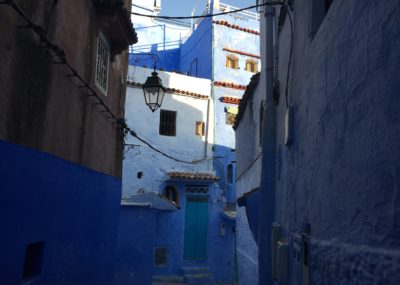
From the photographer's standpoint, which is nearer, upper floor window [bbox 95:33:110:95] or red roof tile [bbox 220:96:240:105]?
upper floor window [bbox 95:33:110:95]

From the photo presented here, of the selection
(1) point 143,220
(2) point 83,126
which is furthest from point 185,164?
(2) point 83,126

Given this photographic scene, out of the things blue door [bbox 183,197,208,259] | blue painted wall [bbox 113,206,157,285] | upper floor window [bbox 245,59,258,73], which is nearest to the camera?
blue painted wall [bbox 113,206,157,285]

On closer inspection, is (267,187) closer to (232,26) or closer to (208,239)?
(208,239)

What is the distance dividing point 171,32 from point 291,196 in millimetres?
25097

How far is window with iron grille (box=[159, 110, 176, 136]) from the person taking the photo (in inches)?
854

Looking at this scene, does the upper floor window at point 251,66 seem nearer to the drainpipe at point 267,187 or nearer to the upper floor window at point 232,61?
the upper floor window at point 232,61

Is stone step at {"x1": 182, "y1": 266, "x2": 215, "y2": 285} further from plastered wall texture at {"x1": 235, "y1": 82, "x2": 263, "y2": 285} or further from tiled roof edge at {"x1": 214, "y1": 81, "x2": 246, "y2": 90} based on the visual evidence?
tiled roof edge at {"x1": 214, "y1": 81, "x2": 246, "y2": 90}

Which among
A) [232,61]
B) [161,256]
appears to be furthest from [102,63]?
[232,61]

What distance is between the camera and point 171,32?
94.8ft

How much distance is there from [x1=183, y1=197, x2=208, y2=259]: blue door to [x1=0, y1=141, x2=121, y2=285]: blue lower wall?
12734mm

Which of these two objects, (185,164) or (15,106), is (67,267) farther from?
(185,164)

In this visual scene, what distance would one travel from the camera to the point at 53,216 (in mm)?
5461

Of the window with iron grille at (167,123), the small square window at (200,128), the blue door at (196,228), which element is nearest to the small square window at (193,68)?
the small square window at (200,128)

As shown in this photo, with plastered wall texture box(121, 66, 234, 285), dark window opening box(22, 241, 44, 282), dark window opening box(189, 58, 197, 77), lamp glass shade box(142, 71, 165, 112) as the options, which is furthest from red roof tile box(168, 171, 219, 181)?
dark window opening box(22, 241, 44, 282)
